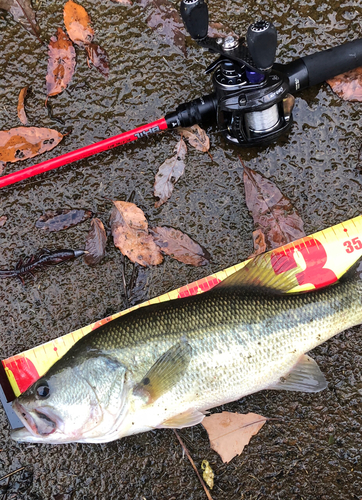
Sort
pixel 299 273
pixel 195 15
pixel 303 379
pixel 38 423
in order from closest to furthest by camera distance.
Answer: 1. pixel 195 15
2. pixel 38 423
3. pixel 303 379
4. pixel 299 273

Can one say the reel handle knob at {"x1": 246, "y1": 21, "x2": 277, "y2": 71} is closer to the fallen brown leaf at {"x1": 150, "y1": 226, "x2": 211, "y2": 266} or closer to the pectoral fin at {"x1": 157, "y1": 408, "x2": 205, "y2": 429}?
the fallen brown leaf at {"x1": 150, "y1": 226, "x2": 211, "y2": 266}

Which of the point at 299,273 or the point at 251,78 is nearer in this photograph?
the point at 251,78

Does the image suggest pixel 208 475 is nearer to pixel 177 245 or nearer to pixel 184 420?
pixel 184 420

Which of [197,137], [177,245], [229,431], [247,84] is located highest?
[247,84]

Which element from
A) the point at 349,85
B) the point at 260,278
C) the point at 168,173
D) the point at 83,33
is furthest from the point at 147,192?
the point at 349,85

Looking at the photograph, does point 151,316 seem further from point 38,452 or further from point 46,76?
point 46,76

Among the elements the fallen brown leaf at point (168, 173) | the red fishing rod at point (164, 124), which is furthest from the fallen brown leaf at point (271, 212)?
the red fishing rod at point (164, 124)

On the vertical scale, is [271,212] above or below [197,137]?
below
